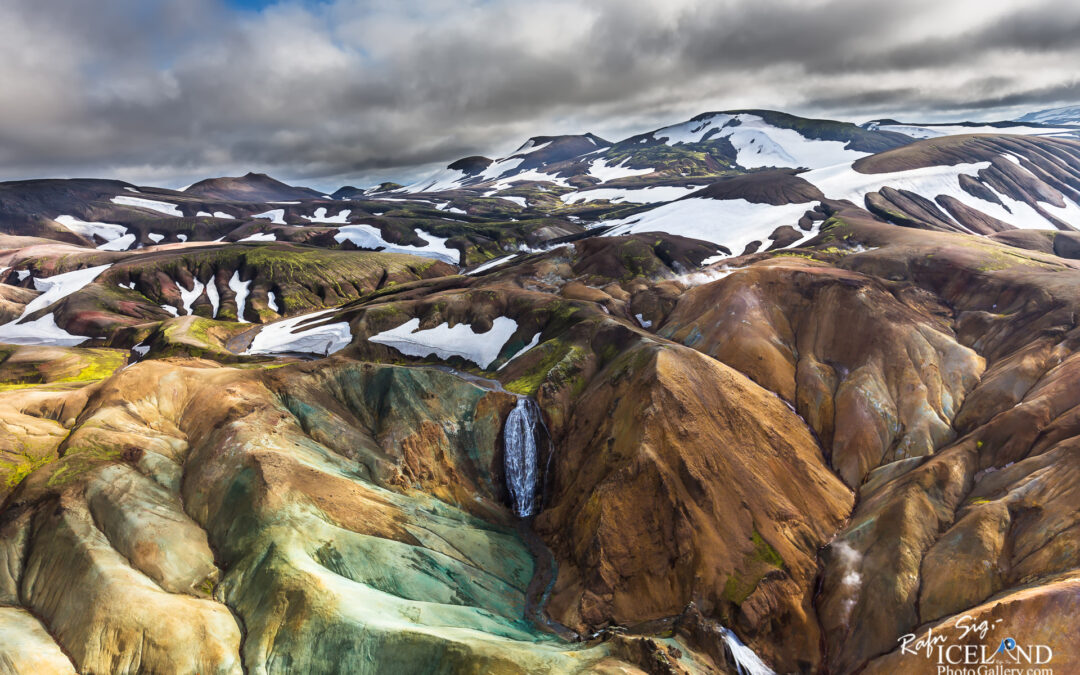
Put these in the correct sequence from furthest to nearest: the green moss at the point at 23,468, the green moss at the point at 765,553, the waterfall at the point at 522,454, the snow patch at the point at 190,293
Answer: the snow patch at the point at 190,293 < the waterfall at the point at 522,454 < the green moss at the point at 765,553 < the green moss at the point at 23,468

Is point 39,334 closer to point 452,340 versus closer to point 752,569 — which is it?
point 452,340

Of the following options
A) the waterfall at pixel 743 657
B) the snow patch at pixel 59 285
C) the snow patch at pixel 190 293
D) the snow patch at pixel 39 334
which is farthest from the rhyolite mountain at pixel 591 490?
the snow patch at pixel 59 285

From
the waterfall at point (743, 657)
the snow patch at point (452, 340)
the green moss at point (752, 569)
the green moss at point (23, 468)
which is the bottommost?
the waterfall at point (743, 657)

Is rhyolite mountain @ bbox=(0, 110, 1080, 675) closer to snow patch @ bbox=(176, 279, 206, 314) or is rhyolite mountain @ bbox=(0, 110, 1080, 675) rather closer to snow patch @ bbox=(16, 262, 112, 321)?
snow patch @ bbox=(176, 279, 206, 314)

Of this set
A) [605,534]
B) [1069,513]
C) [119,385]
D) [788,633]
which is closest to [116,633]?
[119,385]

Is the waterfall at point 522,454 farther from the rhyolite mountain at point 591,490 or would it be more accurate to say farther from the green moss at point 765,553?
the green moss at point 765,553

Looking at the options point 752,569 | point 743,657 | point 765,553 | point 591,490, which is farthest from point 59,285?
point 743,657

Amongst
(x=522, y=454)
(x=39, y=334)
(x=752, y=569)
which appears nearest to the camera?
(x=752, y=569)

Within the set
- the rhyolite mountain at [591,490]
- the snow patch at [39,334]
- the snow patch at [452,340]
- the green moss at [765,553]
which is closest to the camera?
the rhyolite mountain at [591,490]
